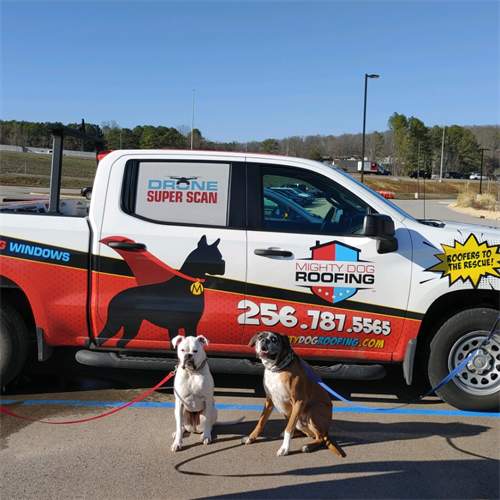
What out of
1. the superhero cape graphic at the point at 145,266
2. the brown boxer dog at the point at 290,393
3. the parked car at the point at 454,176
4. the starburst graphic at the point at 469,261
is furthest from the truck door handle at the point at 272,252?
the parked car at the point at 454,176

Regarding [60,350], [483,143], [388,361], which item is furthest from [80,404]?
[483,143]

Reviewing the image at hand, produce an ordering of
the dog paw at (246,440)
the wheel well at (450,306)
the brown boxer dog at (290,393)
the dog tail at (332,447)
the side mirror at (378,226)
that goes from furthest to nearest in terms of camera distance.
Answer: the wheel well at (450,306) < the side mirror at (378,226) < the dog paw at (246,440) < the dog tail at (332,447) < the brown boxer dog at (290,393)

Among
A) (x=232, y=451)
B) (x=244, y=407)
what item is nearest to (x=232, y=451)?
(x=232, y=451)

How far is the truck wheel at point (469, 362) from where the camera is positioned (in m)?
4.38

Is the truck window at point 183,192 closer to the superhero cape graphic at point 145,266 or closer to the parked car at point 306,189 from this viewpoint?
the superhero cape graphic at point 145,266

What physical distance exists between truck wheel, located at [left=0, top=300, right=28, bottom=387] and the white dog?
1539 millimetres

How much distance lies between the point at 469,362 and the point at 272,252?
1813mm

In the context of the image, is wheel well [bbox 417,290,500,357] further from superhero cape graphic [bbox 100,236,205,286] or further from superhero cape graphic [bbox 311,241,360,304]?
superhero cape graphic [bbox 100,236,205,286]

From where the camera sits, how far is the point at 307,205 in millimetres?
4559

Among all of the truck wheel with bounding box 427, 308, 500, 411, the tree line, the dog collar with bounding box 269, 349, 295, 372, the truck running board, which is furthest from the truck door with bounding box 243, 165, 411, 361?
the tree line

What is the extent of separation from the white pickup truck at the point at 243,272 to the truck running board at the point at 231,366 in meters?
0.01

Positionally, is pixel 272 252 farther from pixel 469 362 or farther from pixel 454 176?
pixel 454 176

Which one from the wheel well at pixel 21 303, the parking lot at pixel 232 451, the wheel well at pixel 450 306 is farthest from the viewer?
the wheel well at pixel 21 303

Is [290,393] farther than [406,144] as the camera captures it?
No
